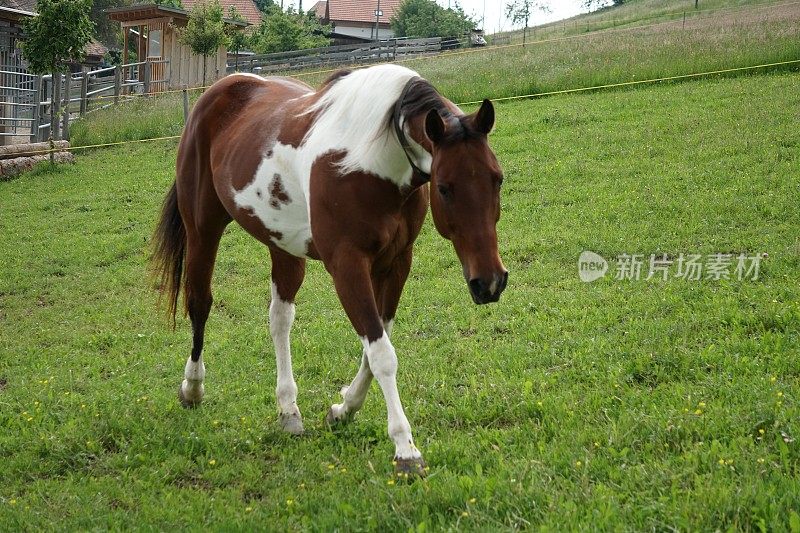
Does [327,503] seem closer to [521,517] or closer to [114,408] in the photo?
[521,517]

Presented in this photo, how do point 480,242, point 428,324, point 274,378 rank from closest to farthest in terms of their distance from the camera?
point 480,242 → point 274,378 → point 428,324

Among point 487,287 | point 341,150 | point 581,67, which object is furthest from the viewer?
point 581,67

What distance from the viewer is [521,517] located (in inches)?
125

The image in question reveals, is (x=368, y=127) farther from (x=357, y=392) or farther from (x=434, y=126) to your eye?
(x=357, y=392)

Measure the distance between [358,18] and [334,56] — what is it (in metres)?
32.6

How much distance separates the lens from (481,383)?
5.01 meters

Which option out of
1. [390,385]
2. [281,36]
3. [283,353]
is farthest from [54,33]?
[281,36]

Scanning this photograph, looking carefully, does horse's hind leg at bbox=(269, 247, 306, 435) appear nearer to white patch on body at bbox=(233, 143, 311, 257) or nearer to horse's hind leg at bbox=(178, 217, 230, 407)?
white patch on body at bbox=(233, 143, 311, 257)

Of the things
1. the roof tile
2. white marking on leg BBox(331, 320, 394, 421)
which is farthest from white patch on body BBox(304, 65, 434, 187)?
the roof tile

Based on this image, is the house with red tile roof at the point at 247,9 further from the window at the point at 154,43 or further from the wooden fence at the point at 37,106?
the wooden fence at the point at 37,106

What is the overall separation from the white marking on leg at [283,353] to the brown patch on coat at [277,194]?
2.48ft

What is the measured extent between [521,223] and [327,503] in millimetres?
6163

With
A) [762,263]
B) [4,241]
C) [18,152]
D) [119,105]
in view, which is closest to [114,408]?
[762,263]

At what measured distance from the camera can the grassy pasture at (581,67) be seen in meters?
16.2
